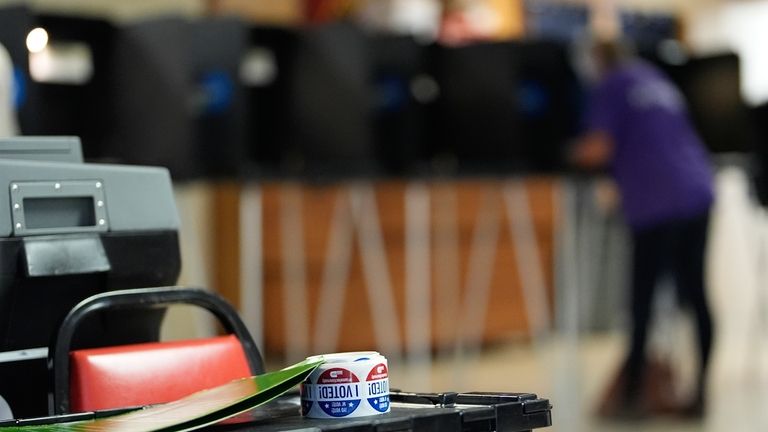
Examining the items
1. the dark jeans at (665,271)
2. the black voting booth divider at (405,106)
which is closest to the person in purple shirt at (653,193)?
the dark jeans at (665,271)

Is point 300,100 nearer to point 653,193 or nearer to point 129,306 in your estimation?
point 653,193

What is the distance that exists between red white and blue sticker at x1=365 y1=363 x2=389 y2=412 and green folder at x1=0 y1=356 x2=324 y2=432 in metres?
0.04

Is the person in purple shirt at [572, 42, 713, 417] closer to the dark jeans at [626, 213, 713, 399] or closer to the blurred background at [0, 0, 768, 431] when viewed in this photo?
the dark jeans at [626, 213, 713, 399]

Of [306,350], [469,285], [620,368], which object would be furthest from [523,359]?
[620,368]

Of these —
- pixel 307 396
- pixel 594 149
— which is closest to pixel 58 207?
pixel 307 396

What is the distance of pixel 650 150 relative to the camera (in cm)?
427

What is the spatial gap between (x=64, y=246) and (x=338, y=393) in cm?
36

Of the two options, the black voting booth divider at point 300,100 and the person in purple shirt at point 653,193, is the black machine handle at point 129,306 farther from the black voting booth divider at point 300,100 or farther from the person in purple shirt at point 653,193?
the person in purple shirt at point 653,193

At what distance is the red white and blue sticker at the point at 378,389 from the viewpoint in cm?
106

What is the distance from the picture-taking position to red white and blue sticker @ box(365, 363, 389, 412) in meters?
1.06

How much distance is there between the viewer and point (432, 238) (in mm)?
5891

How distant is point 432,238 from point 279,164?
165 centimetres

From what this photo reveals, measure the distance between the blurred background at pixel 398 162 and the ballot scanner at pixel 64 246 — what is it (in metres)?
1.72

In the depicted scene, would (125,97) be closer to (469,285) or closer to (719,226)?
(469,285)
